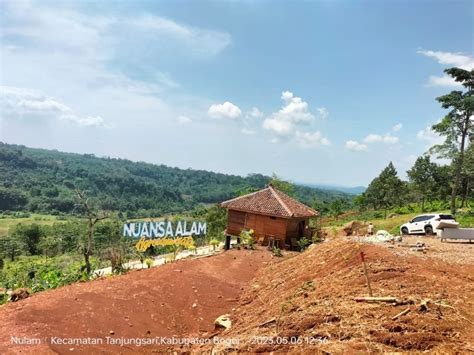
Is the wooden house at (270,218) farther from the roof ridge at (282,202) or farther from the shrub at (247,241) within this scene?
the shrub at (247,241)

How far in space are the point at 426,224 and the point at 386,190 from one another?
89.9 ft

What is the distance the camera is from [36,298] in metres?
8.23

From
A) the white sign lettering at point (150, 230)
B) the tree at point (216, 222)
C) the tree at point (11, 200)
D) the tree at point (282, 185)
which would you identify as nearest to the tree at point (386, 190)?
the tree at point (282, 185)

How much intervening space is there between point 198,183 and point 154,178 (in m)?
25.4

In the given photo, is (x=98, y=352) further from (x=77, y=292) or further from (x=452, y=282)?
(x=452, y=282)

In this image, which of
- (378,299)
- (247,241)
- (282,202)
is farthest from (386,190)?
(378,299)

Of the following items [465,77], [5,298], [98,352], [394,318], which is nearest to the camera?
[394,318]

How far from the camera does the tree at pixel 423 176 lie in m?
38.5

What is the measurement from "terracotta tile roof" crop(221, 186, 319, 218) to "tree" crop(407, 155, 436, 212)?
21.2 metres

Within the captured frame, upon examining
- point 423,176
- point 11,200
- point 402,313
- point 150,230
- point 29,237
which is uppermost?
point 423,176

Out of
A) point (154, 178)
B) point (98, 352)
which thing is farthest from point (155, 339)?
point (154, 178)

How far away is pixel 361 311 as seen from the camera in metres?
6.05

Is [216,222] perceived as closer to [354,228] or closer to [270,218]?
[354,228]

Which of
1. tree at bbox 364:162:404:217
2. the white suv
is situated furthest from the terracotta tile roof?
tree at bbox 364:162:404:217
